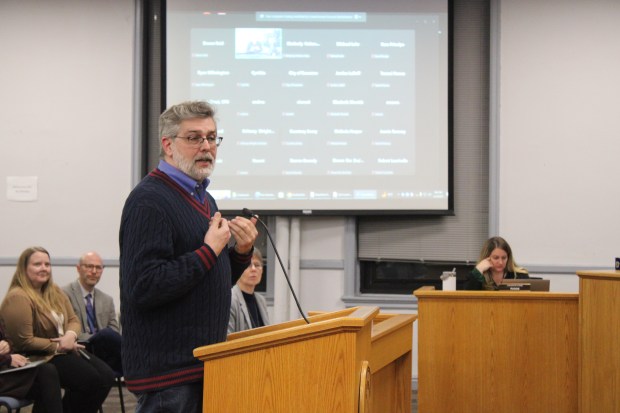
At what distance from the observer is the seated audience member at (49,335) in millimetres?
5035

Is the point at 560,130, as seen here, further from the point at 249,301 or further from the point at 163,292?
the point at 163,292

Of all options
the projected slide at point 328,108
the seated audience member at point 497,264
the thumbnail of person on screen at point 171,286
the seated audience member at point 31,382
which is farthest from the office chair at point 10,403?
the seated audience member at point 497,264

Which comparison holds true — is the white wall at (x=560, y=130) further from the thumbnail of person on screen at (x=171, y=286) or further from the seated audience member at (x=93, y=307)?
the thumbnail of person on screen at (x=171, y=286)

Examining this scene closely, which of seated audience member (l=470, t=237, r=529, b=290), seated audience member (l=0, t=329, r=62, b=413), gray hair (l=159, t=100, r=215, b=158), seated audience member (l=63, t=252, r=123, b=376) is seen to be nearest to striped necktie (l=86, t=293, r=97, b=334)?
seated audience member (l=63, t=252, r=123, b=376)

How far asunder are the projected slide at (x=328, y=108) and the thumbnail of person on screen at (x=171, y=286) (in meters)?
4.35

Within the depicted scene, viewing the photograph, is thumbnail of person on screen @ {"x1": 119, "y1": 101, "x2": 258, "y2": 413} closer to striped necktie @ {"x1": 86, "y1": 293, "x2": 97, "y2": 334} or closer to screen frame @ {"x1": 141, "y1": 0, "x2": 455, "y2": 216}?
striped necktie @ {"x1": 86, "y1": 293, "x2": 97, "y2": 334}

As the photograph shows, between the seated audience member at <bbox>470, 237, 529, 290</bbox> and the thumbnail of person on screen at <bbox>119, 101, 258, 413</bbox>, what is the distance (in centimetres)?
343

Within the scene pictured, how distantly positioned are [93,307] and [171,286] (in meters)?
3.88

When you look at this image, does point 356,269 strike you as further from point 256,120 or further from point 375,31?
point 375,31

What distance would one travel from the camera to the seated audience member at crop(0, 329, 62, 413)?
4.58 metres

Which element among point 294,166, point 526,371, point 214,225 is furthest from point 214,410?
point 294,166

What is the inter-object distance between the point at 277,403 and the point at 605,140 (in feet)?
17.3

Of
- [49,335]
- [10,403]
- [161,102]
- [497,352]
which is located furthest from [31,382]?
[161,102]

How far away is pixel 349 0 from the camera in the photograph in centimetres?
691
